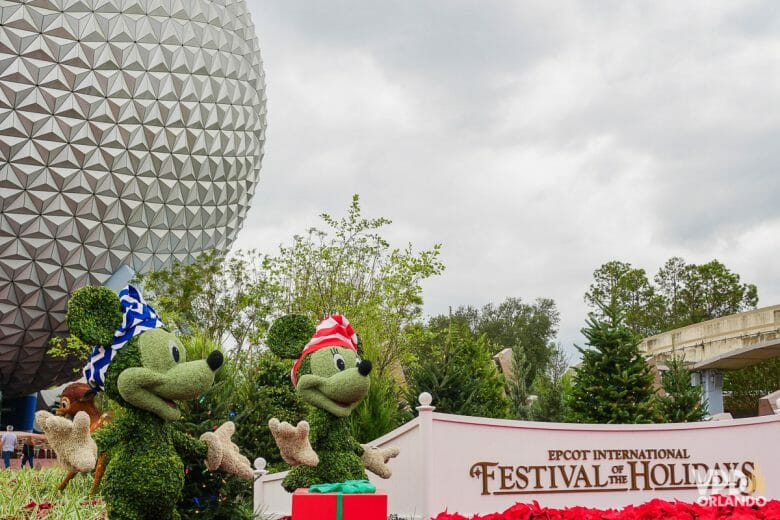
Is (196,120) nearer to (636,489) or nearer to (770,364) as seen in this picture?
(636,489)

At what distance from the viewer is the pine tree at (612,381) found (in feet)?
40.5

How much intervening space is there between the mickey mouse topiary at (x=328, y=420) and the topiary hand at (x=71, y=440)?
1.95 m

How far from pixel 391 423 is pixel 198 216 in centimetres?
1437

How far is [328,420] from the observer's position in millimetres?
7770

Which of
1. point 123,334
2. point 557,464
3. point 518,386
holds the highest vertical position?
point 518,386

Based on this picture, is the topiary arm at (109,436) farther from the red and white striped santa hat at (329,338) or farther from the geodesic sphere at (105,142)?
the geodesic sphere at (105,142)

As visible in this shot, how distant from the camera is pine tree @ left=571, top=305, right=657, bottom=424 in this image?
40.5 ft

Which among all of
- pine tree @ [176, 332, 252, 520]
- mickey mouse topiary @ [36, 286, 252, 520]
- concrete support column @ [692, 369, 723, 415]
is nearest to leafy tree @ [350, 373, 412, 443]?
pine tree @ [176, 332, 252, 520]

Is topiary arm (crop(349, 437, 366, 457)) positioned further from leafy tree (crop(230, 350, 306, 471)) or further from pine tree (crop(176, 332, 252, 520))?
leafy tree (crop(230, 350, 306, 471))

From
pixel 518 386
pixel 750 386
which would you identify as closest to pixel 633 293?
pixel 750 386

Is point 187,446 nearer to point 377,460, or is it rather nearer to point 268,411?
point 377,460

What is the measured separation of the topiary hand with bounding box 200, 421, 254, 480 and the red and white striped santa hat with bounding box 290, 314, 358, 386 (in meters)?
1.31

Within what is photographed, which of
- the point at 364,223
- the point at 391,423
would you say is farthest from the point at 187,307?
the point at 391,423

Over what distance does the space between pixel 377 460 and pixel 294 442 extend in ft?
4.16
